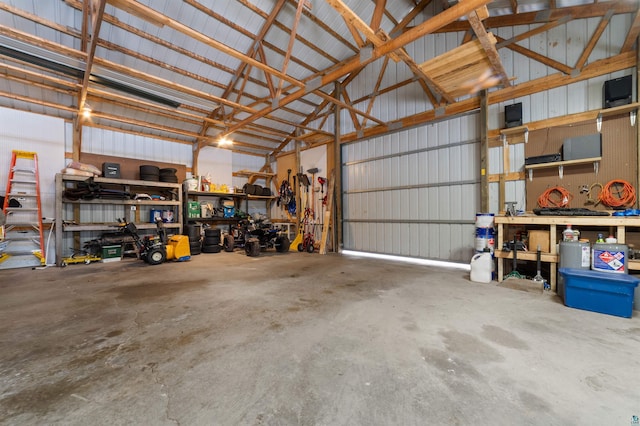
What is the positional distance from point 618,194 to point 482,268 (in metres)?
2.16

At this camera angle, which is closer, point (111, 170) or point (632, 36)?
point (632, 36)

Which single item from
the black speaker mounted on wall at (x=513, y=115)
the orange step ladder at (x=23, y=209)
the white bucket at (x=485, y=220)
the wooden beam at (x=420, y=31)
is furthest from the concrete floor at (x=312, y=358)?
the wooden beam at (x=420, y=31)

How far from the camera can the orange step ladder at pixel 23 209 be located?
511cm

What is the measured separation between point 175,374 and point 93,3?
14.9 feet

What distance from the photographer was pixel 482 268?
3.87m

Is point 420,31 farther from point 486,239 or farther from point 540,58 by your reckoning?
point 486,239

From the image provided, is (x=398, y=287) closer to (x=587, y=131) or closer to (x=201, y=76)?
(x=587, y=131)

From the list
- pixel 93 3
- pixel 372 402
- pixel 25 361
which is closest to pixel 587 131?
pixel 372 402

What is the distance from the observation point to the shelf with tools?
218 inches

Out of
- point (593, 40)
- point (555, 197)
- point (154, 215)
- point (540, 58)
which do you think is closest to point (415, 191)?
point (555, 197)

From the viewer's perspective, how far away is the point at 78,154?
240 inches

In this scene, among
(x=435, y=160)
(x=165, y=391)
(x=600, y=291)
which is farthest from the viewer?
(x=435, y=160)

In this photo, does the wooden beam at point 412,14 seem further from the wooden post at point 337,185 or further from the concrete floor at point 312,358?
the concrete floor at point 312,358

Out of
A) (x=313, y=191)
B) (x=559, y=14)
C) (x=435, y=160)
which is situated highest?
(x=559, y=14)
